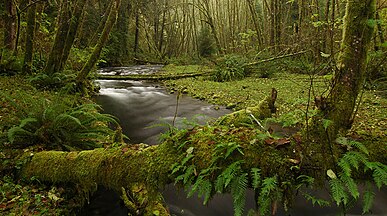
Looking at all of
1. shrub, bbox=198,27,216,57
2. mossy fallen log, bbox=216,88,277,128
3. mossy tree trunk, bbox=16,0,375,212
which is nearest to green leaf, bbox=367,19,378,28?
mossy tree trunk, bbox=16,0,375,212

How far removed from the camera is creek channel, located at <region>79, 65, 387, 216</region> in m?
4.16

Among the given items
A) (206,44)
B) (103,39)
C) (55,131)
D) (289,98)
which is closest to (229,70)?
(289,98)

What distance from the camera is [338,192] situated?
224 centimetres

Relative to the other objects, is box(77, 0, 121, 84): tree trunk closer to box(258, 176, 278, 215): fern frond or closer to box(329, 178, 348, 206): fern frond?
box(258, 176, 278, 215): fern frond

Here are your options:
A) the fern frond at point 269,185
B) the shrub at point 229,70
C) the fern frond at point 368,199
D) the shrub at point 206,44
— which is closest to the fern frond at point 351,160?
the fern frond at point 368,199

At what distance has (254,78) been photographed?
50.5 ft

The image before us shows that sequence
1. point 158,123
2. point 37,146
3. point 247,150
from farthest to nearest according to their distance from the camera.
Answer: point 158,123 < point 37,146 < point 247,150

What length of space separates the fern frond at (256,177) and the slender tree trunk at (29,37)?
8.26 meters

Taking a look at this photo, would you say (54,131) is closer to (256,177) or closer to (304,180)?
(256,177)

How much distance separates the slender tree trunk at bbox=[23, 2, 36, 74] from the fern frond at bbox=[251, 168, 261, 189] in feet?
27.1

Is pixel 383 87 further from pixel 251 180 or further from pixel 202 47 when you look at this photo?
pixel 202 47

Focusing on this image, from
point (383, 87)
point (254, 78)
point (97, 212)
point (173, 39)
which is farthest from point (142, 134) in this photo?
point (173, 39)

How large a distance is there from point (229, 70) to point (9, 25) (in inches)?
400

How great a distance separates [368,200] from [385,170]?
0.31m
